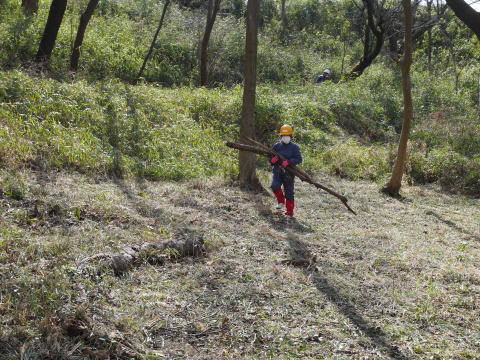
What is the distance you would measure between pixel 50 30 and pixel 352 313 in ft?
37.7

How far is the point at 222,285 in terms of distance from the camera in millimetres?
5340

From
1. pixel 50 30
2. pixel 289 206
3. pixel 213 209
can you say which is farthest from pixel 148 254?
pixel 50 30

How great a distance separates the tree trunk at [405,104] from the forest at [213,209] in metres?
0.04

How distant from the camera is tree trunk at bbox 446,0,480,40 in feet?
19.5

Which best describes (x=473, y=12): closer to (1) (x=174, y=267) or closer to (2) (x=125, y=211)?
(1) (x=174, y=267)

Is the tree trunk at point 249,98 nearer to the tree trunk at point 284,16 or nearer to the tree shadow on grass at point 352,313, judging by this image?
the tree shadow on grass at point 352,313

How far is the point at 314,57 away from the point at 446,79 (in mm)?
6378

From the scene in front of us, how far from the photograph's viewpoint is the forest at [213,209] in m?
4.38

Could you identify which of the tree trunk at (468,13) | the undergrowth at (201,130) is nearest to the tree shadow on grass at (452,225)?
the undergrowth at (201,130)

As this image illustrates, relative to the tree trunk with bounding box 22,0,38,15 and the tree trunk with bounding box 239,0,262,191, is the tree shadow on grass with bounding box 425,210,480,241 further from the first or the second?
the tree trunk with bounding box 22,0,38,15

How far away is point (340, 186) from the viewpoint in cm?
1205

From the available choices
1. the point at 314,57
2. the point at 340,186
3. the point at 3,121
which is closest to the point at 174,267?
the point at 3,121

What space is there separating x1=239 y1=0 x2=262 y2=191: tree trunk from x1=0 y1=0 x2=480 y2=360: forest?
0.04 m

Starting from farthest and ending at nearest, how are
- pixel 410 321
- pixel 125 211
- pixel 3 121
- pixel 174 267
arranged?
pixel 3 121, pixel 125 211, pixel 174 267, pixel 410 321
